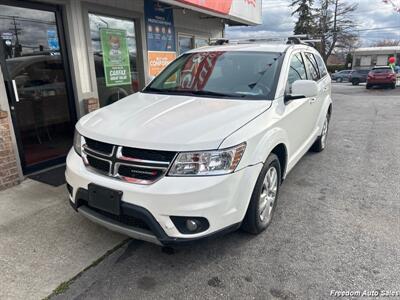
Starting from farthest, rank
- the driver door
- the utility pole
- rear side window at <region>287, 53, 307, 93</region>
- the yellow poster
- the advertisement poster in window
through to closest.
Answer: the yellow poster
the advertisement poster in window
the utility pole
rear side window at <region>287, 53, 307, 93</region>
the driver door

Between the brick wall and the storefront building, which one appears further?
the storefront building

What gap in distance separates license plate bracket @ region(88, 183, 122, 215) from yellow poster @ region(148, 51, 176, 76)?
5.05 metres

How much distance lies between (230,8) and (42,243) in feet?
24.8

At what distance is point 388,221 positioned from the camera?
336cm

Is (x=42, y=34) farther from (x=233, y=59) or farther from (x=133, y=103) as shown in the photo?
(x=233, y=59)

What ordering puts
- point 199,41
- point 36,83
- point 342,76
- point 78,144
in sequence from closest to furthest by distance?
point 78,144, point 36,83, point 199,41, point 342,76

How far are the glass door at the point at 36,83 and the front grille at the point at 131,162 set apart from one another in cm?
238

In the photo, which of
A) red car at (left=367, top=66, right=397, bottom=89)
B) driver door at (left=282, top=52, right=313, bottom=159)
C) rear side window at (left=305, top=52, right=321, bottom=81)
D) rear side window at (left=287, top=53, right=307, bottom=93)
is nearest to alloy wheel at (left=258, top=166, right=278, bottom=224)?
driver door at (left=282, top=52, right=313, bottom=159)

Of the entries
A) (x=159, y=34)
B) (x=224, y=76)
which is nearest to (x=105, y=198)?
(x=224, y=76)

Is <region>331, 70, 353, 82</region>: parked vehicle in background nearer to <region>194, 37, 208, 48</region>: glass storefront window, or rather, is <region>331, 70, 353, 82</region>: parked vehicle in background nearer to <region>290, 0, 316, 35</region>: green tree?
<region>290, 0, 316, 35</region>: green tree

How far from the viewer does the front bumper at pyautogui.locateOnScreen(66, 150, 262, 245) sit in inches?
89.0

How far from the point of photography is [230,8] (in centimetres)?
846

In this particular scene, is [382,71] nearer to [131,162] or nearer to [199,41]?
[199,41]

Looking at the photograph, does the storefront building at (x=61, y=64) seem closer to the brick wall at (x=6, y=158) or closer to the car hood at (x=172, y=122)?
the brick wall at (x=6, y=158)
